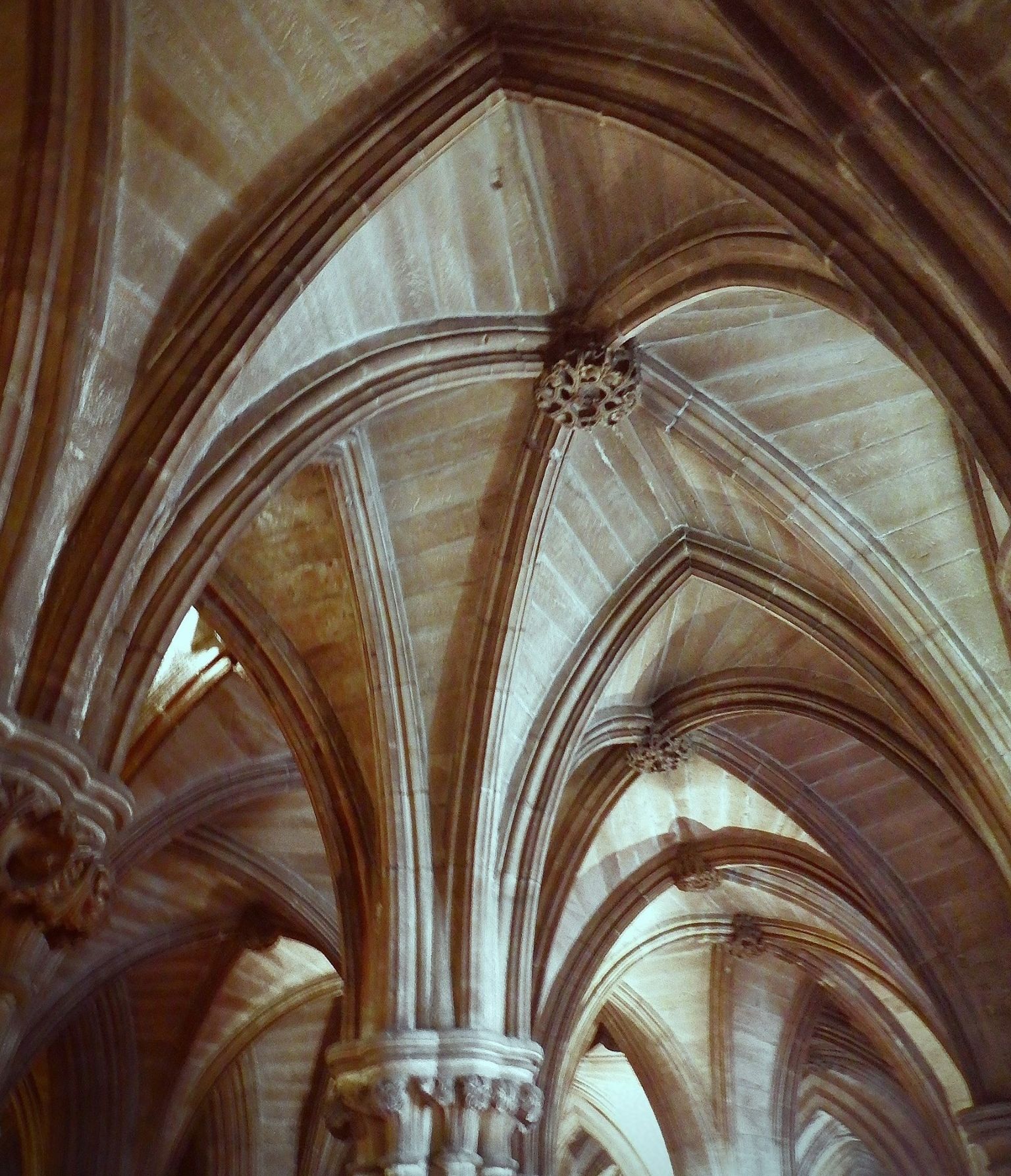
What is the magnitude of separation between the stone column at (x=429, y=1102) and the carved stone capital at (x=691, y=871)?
5.35 meters

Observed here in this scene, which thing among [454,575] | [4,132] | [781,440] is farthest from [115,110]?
[781,440]

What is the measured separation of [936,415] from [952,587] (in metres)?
1.04

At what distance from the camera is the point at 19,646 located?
528 centimetres

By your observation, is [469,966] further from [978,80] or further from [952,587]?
[978,80]

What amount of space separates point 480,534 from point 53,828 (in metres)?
4.21

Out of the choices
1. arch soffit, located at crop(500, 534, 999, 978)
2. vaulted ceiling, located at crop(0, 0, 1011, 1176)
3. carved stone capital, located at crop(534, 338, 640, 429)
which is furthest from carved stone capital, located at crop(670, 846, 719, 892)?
carved stone capital, located at crop(534, 338, 640, 429)

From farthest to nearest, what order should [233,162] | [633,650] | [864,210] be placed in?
[633,650]
[233,162]
[864,210]

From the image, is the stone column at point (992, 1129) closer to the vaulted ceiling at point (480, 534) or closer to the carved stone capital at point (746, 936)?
the vaulted ceiling at point (480, 534)

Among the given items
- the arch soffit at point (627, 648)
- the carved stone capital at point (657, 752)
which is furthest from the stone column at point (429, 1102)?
the carved stone capital at point (657, 752)

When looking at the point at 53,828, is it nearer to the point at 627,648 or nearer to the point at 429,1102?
the point at 429,1102

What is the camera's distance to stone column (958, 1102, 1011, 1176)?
10.6 meters

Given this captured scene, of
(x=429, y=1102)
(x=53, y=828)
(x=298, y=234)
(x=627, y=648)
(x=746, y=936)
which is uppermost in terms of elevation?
(x=746, y=936)

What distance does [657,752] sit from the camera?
11.0m

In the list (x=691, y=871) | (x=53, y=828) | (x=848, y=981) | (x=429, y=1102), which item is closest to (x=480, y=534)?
(x=429, y=1102)
